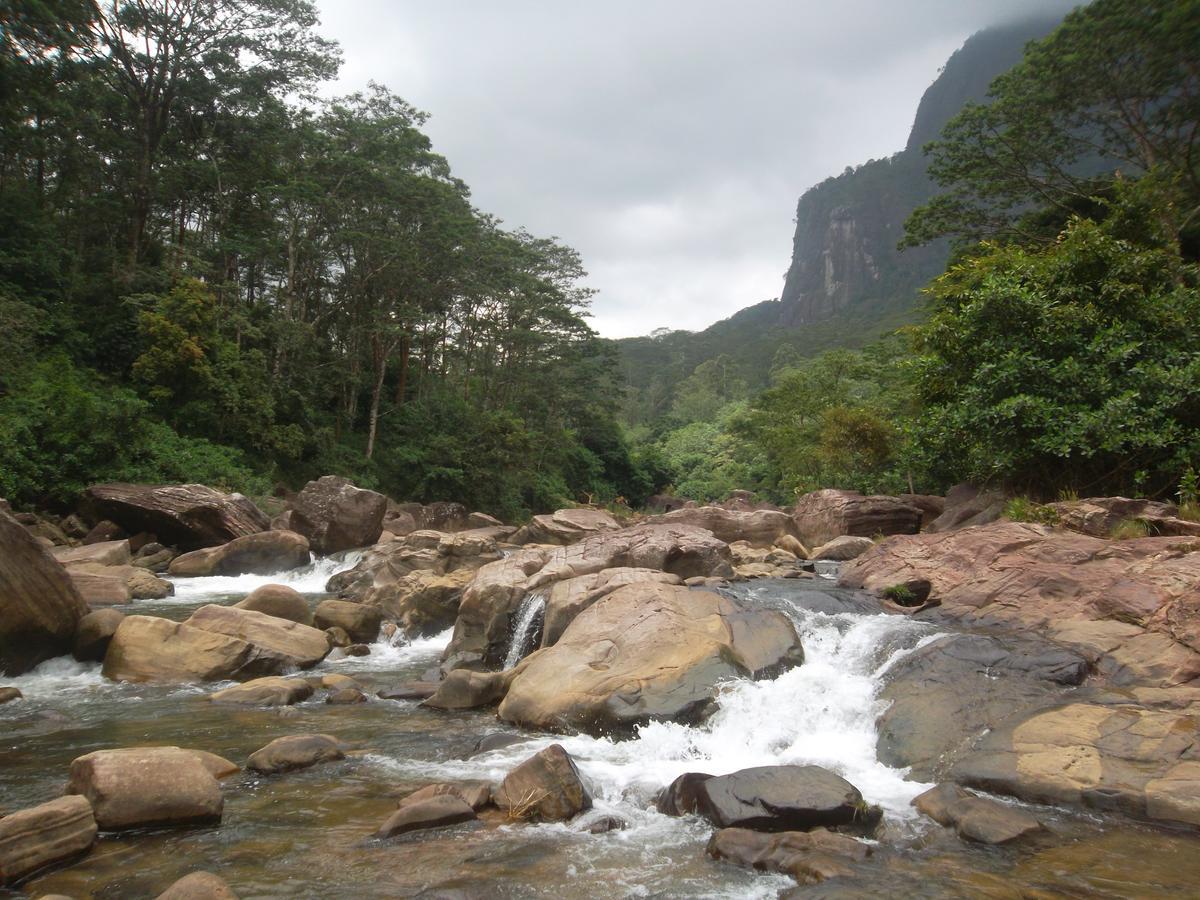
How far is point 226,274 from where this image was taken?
93.1ft

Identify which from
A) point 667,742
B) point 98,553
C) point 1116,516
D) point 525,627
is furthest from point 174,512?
point 1116,516

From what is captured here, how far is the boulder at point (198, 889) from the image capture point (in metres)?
4.12

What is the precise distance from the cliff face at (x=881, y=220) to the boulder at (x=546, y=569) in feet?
398

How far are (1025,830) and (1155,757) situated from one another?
56.7 inches

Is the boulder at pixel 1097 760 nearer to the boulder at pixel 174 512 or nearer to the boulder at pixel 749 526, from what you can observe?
the boulder at pixel 749 526

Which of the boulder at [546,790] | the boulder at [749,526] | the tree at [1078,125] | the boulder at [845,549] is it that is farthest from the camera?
the boulder at [749,526]

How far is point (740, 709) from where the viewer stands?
7.55 metres

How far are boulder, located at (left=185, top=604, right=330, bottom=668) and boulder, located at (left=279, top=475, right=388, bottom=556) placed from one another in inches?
340

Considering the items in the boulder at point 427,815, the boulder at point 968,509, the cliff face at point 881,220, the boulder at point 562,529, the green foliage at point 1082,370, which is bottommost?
the boulder at point 427,815

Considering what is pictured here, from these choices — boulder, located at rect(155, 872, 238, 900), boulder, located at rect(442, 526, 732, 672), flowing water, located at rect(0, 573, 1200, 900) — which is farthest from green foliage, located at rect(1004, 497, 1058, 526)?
boulder, located at rect(155, 872, 238, 900)

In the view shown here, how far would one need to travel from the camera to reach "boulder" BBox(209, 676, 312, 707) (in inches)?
338

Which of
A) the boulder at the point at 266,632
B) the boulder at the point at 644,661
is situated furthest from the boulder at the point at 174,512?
the boulder at the point at 644,661

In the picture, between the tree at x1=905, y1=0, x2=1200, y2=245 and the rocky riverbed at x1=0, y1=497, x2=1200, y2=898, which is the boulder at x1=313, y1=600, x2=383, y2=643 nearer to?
the rocky riverbed at x1=0, y1=497, x2=1200, y2=898

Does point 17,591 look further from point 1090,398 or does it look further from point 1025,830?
point 1090,398
